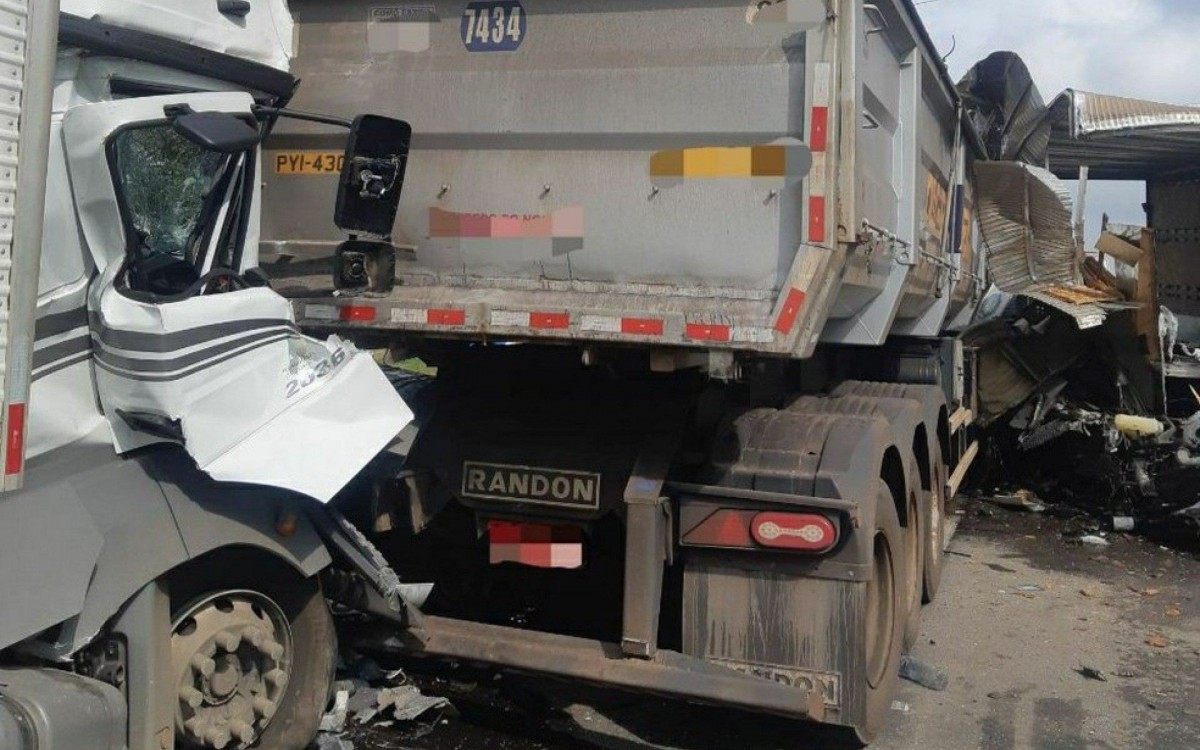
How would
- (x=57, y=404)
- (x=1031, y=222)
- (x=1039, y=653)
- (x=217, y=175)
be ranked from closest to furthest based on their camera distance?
(x=57, y=404), (x=217, y=175), (x=1039, y=653), (x=1031, y=222)

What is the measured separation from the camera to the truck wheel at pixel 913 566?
210 inches

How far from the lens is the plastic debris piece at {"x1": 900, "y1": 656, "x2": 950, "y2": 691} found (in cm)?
524

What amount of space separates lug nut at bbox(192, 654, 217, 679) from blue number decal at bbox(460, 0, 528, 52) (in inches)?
86.8

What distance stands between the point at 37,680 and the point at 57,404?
68cm

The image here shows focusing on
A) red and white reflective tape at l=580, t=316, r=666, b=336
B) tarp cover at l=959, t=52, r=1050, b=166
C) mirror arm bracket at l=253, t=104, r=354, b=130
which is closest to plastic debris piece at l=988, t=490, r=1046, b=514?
tarp cover at l=959, t=52, r=1050, b=166

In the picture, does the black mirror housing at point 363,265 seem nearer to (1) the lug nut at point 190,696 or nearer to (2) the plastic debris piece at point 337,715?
(1) the lug nut at point 190,696

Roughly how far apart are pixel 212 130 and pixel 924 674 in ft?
13.1

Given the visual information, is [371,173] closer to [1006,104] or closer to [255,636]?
[255,636]

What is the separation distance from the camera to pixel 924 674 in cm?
532

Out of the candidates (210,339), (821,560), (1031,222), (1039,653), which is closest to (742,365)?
(821,560)

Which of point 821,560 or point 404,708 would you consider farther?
point 404,708

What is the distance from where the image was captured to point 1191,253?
11.0 m

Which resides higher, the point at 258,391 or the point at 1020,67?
the point at 1020,67

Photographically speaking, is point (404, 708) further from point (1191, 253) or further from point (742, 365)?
point (1191, 253)
